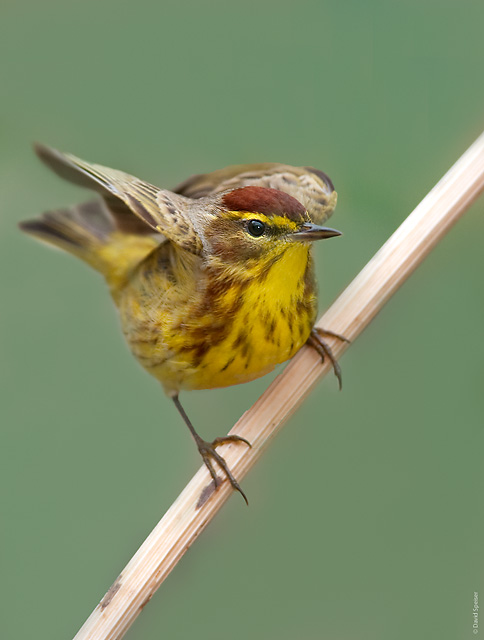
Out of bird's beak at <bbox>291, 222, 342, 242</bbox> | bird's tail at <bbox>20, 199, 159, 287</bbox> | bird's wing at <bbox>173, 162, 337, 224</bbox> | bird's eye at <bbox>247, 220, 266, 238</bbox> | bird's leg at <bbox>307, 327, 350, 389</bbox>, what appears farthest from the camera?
bird's tail at <bbox>20, 199, 159, 287</bbox>

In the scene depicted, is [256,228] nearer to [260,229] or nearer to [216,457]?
[260,229]

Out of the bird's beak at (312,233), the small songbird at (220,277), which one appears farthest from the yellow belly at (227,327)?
the bird's beak at (312,233)

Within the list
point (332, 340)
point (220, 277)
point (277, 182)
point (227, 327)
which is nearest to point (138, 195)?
point (220, 277)

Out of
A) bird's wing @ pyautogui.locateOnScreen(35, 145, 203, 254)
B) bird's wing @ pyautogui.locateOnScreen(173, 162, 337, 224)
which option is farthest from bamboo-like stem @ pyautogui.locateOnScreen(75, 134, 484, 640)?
bird's wing @ pyautogui.locateOnScreen(35, 145, 203, 254)

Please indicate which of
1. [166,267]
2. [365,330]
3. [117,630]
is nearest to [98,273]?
[166,267]

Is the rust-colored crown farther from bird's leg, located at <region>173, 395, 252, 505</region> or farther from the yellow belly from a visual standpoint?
bird's leg, located at <region>173, 395, 252, 505</region>

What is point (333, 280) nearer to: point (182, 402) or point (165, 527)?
point (182, 402)

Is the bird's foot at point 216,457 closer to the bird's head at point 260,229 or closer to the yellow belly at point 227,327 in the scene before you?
the yellow belly at point 227,327
